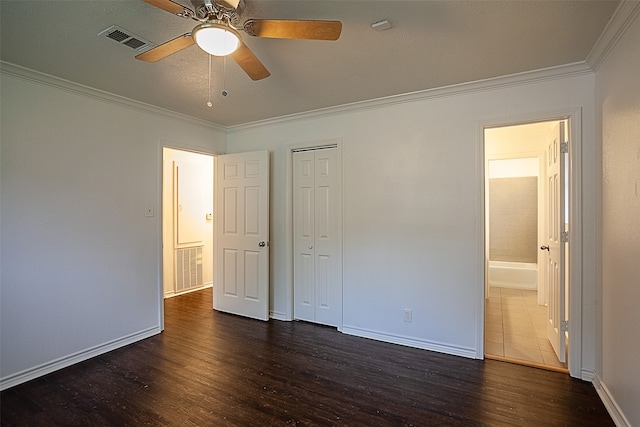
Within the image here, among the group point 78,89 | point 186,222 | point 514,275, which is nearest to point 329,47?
point 78,89

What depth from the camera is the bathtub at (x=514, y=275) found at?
5.50m

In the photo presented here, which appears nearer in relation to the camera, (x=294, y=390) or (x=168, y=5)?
(x=168, y=5)

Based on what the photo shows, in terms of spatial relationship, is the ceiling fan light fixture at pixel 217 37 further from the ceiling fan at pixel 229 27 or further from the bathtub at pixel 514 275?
the bathtub at pixel 514 275

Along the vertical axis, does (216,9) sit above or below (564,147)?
above

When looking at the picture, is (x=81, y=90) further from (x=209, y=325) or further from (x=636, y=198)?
(x=636, y=198)

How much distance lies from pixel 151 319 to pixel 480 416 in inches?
126

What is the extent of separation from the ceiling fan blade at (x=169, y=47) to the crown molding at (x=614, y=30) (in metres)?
2.38

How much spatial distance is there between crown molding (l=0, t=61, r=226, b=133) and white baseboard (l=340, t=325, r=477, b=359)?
315 cm

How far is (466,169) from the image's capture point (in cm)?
283

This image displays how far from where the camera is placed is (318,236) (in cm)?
371

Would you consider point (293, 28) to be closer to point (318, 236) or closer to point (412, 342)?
point (318, 236)

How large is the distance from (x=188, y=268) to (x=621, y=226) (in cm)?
532

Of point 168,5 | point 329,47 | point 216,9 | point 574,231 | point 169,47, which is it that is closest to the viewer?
point 168,5

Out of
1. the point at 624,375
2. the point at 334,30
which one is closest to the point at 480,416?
the point at 624,375
